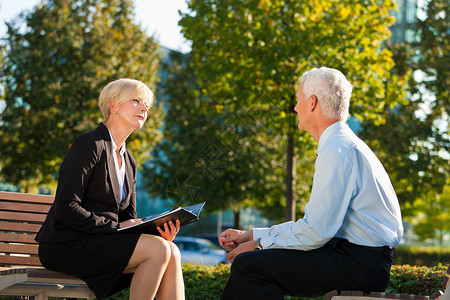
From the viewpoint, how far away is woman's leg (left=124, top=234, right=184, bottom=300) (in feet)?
11.5

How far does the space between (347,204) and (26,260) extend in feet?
7.65

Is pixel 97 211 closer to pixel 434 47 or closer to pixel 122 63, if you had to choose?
pixel 122 63

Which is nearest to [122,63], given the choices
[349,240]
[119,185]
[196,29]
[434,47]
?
[196,29]

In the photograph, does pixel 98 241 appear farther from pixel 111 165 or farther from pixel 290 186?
pixel 290 186

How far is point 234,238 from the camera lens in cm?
347

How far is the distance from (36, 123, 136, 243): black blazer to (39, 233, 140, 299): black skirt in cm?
5

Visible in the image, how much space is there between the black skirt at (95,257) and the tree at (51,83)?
42.7 feet

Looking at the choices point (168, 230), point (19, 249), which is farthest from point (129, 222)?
point (19, 249)

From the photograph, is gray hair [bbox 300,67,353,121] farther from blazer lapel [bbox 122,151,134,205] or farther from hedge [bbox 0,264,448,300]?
hedge [bbox 0,264,448,300]

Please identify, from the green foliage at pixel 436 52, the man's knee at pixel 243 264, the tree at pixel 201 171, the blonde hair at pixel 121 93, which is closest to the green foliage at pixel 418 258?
the green foliage at pixel 436 52

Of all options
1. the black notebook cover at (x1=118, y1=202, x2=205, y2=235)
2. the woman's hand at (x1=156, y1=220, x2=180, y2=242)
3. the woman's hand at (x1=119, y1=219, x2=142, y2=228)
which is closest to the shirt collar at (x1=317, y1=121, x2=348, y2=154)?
the black notebook cover at (x1=118, y1=202, x2=205, y2=235)

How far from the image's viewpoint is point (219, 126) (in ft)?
68.7

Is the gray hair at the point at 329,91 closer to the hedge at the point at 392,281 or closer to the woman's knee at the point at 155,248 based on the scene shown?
the woman's knee at the point at 155,248

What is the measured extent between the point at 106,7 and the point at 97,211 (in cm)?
1527
